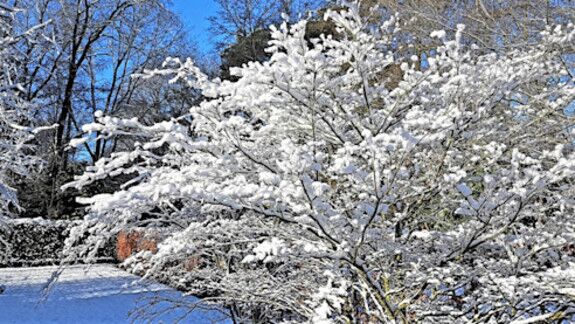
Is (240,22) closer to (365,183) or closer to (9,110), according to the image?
(9,110)

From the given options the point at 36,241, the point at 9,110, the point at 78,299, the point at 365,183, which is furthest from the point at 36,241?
the point at 365,183

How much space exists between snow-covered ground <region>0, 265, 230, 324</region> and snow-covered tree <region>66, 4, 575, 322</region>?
271cm

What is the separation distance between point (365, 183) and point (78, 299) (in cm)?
737

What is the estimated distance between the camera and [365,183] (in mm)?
1874

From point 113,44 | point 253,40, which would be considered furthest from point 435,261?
point 113,44

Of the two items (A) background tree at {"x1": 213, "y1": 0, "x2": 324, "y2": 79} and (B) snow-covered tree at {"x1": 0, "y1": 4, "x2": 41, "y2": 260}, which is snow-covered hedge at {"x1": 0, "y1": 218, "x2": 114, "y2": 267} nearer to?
(B) snow-covered tree at {"x1": 0, "y1": 4, "x2": 41, "y2": 260}

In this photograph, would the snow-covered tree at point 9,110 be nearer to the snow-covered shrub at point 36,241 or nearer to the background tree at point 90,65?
the snow-covered shrub at point 36,241

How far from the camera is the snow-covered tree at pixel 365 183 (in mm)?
1933

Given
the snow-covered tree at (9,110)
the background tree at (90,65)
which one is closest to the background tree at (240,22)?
the background tree at (90,65)

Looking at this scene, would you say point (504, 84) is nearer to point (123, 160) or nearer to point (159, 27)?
point (123, 160)

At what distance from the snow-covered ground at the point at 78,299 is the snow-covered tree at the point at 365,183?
2.71m

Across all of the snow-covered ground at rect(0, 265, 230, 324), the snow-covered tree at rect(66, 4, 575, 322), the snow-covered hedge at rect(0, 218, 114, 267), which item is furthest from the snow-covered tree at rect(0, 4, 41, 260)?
the snow-covered hedge at rect(0, 218, 114, 267)

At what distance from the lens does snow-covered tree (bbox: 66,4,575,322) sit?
1.93 metres

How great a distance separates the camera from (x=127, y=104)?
58.7ft
